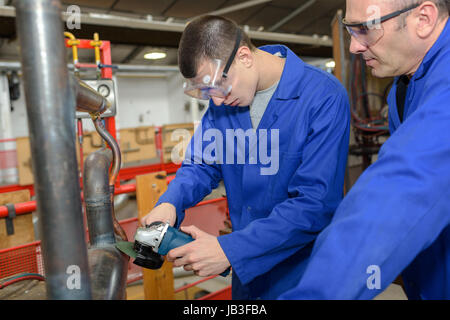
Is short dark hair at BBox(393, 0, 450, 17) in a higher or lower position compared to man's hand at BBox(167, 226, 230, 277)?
higher

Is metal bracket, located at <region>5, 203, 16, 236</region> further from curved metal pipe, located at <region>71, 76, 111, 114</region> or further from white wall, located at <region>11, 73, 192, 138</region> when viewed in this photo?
white wall, located at <region>11, 73, 192, 138</region>

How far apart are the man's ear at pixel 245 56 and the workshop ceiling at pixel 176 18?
2618 mm

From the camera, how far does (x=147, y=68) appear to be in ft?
30.2

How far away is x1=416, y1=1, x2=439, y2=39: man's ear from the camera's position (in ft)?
3.00

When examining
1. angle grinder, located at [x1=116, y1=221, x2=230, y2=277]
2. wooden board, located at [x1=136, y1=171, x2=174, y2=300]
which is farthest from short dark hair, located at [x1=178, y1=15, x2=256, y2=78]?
wooden board, located at [x1=136, y1=171, x2=174, y2=300]

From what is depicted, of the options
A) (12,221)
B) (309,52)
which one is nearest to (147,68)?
(309,52)

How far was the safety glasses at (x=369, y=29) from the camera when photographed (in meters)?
0.93

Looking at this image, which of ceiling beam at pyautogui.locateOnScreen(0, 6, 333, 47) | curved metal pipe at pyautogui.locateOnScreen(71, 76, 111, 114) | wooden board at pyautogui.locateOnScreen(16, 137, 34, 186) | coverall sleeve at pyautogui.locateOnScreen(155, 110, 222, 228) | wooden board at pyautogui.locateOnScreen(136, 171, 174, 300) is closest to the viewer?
curved metal pipe at pyautogui.locateOnScreen(71, 76, 111, 114)

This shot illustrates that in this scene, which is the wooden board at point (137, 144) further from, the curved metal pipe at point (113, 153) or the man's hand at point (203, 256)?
the man's hand at point (203, 256)

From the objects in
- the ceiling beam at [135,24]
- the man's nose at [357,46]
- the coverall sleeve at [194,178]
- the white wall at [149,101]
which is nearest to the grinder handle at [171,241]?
the coverall sleeve at [194,178]

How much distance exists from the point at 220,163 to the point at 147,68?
8275mm

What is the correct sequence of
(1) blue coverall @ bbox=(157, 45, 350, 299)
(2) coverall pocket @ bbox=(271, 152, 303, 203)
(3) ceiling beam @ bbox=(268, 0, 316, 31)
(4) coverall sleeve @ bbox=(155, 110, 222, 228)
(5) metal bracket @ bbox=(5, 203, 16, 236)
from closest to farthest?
(1) blue coverall @ bbox=(157, 45, 350, 299), (2) coverall pocket @ bbox=(271, 152, 303, 203), (4) coverall sleeve @ bbox=(155, 110, 222, 228), (5) metal bracket @ bbox=(5, 203, 16, 236), (3) ceiling beam @ bbox=(268, 0, 316, 31)

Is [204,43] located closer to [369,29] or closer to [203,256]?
[369,29]
